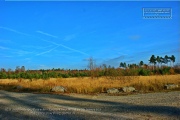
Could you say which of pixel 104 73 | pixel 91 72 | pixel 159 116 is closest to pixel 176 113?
pixel 159 116

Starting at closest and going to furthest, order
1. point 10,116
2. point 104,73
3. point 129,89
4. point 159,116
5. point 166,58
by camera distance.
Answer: point 159,116 → point 10,116 → point 129,89 → point 104,73 → point 166,58

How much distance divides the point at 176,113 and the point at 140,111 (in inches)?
54.0

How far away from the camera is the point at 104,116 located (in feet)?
32.5

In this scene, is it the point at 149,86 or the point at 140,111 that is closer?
the point at 140,111

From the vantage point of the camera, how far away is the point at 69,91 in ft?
76.4

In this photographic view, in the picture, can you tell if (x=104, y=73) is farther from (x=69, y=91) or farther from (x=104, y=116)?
(x=104, y=116)

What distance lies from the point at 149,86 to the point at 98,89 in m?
4.12

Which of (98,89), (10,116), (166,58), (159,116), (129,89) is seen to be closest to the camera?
(159,116)

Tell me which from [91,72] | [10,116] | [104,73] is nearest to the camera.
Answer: [10,116]

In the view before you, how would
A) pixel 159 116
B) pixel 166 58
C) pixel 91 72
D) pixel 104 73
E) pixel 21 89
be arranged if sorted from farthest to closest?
pixel 166 58
pixel 91 72
pixel 104 73
pixel 21 89
pixel 159 116

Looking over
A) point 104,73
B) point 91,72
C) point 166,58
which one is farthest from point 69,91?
point 166,58

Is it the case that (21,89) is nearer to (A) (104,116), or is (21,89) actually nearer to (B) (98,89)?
(B) (98,89)

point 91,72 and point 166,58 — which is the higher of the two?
point 166,58

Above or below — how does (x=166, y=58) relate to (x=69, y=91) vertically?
above
